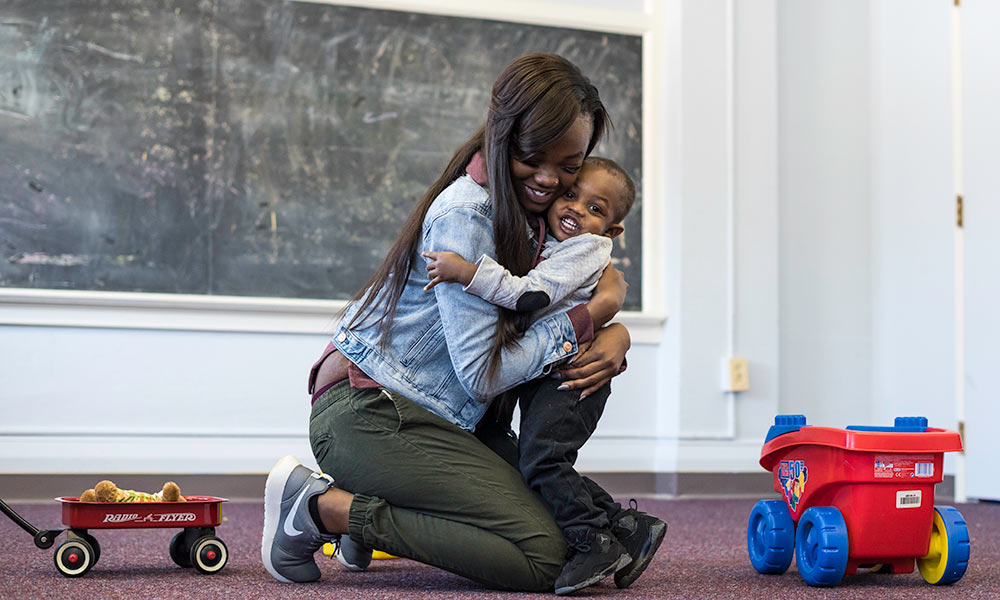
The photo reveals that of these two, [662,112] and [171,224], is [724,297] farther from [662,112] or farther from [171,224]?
[171,224]

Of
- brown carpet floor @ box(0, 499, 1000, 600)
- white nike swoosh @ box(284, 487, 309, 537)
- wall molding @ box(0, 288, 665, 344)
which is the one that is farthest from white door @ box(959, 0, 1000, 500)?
white nike swoosh @ box(284, 487, 309, 537)

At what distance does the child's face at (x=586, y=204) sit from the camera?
1.85 m

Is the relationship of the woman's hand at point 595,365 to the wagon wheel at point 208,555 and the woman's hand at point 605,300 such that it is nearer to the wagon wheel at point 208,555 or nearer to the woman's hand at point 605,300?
the woman's hand at point 605,300

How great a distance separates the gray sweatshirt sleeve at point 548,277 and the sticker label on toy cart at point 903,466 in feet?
2.02

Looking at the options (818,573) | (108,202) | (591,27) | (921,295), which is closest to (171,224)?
(108,202)

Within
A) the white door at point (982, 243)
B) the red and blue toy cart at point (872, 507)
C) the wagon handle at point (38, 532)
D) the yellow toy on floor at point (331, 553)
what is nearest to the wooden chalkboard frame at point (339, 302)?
the white door at point (982, 243)

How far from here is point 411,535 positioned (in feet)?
5.71

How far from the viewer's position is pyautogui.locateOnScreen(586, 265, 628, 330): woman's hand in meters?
1.85

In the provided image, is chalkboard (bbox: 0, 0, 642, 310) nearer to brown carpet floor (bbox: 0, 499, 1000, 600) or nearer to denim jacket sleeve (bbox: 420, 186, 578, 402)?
brown carpet floor (bbox: 0, 499, 1000, 600)

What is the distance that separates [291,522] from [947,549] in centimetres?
120

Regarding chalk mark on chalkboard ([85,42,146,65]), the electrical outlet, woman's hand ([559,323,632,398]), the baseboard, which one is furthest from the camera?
the electrical outlet

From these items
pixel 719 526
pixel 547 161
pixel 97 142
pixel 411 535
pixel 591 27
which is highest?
pixel 591 27

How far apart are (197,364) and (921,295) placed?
2.83 meters

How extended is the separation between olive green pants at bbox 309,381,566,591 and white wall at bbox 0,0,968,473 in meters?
1.94
